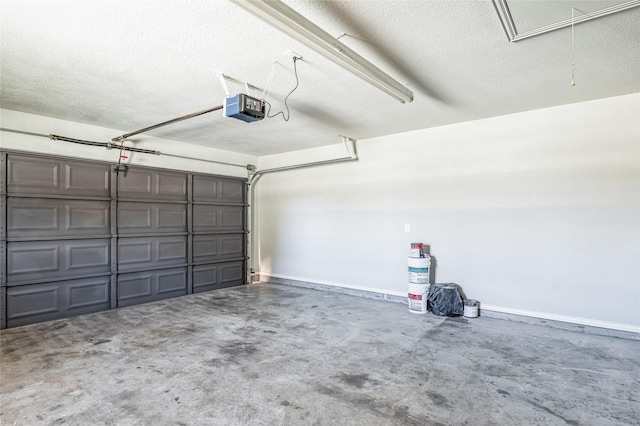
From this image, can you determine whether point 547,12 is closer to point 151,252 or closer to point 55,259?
point 151,252

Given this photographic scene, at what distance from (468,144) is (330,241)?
275 cm

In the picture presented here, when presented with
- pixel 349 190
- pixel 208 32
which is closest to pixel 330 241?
pixel 349 190

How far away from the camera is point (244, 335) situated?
11.9 feet

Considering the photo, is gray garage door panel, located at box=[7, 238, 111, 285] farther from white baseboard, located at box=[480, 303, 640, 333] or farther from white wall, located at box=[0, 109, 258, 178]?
white baseboard, located at box=[480, 303, 640, 333]

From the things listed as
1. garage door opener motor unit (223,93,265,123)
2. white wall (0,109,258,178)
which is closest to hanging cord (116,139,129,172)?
white wall (0,109,258,178)

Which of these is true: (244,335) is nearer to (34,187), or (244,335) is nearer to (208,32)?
(208,32)

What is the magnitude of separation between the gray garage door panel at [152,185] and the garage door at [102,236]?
15 millimetres

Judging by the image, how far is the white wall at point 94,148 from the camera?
13.2ft

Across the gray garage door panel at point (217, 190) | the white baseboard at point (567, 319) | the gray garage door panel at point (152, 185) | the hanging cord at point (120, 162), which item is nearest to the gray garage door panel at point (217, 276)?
the gray garage door panel at point (217, 190)

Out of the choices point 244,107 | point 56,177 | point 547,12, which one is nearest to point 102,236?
point 56,177

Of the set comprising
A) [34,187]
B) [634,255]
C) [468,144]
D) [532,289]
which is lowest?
[532,289]

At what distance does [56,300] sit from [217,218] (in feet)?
8.60

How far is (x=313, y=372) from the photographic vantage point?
2.76 metres

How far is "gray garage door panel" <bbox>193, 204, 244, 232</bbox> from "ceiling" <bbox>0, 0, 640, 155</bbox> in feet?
6.32
